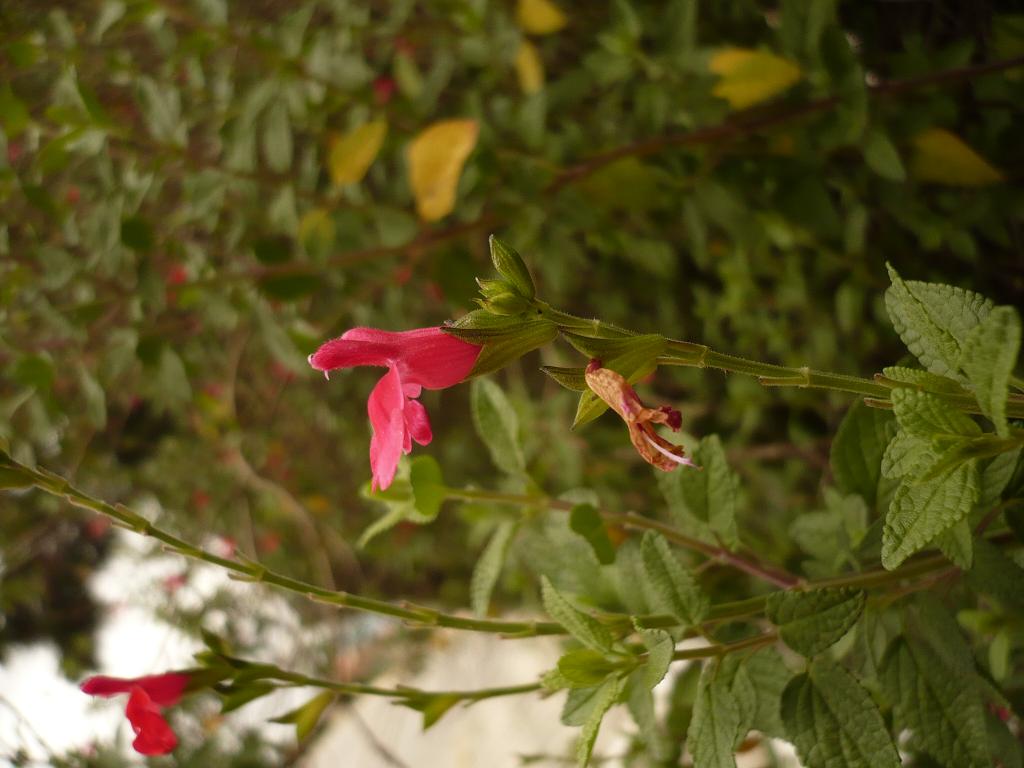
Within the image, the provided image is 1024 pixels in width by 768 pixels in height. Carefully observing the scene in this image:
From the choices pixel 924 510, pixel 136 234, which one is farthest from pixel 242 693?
pixel 136 234

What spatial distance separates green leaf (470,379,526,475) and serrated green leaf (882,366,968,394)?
0.27 m

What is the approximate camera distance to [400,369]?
0.37 meters

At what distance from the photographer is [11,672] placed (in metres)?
1.50

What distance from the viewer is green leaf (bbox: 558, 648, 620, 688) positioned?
1.32 feet

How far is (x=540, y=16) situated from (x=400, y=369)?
799mm

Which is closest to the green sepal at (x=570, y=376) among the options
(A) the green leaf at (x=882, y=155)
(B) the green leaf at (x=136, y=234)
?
(A) the green leaf at (x=882, y=155)

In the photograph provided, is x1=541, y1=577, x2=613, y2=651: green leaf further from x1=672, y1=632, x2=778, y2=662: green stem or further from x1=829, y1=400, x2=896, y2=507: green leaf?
x1=829, y1=400, x2=896, y2=507: green leaf

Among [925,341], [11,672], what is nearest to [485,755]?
[11,672]

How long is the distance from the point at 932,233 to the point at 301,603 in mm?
1541

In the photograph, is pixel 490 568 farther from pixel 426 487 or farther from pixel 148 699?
pixel 148 699

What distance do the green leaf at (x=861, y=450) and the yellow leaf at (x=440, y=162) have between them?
58 centimetres

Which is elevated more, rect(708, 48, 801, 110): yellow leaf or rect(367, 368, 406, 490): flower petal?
rect(367, 368, 406, 490): flower petal

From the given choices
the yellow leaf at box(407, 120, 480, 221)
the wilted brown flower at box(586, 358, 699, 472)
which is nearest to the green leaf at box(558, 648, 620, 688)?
the wilted brown flower at box(586, 358, 699, 472)

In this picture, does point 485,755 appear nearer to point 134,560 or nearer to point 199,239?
point 134,560
